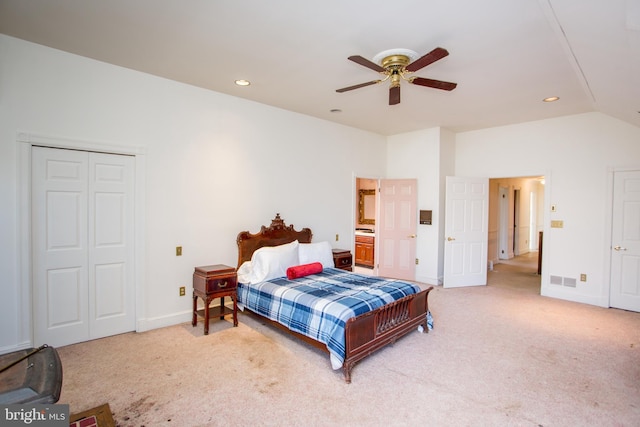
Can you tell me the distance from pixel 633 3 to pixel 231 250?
4328 mm

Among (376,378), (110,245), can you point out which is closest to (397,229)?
(376,378)

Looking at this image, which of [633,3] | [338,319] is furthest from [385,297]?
[633,3]

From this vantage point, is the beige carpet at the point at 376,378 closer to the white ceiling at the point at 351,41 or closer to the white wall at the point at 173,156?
the white wall at the point at 173,156

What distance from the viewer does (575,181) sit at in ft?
16.6

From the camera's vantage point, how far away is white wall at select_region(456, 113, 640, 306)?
477 cm

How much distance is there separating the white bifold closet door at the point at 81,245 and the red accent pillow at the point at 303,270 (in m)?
1.81

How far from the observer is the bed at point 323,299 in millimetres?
2893

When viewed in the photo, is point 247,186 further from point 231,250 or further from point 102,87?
point 102,87

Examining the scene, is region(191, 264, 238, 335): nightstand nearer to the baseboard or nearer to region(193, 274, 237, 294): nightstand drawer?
region(193, 274, 237, 294): nightstand drawer

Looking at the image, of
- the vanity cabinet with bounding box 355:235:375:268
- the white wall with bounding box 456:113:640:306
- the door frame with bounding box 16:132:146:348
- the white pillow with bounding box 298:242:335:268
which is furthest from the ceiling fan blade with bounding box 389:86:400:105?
the vanity cabinet with bounding box 355:235:375:268

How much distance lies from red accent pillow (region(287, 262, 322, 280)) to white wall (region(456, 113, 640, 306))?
3.88 m

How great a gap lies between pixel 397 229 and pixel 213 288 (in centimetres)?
389

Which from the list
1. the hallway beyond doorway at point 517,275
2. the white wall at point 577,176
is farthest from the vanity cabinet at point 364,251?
the white wall at point 577,176

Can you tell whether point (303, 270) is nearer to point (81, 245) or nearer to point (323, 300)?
point (323, 300)
